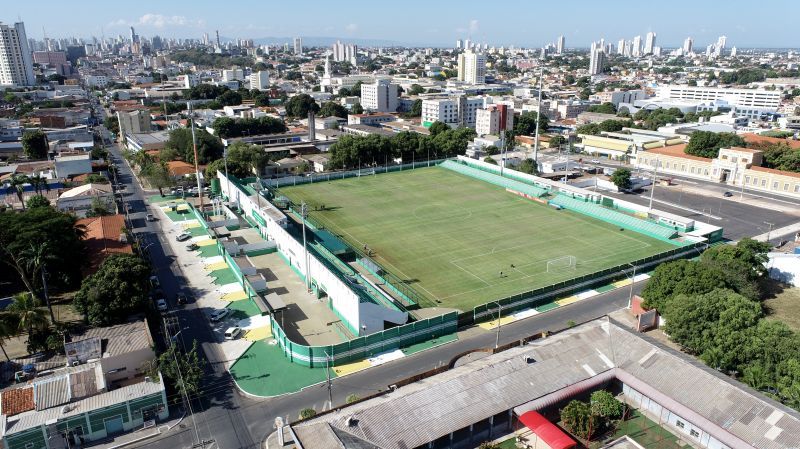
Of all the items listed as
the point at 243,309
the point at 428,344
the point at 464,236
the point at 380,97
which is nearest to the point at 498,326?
the point at 428,344

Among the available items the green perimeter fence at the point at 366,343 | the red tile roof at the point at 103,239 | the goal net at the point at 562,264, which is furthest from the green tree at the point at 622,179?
the red tile roof at the point at 103,239

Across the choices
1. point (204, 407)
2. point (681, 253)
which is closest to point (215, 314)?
point (204, 407)

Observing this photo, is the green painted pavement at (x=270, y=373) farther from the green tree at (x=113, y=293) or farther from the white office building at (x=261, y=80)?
the white office building at (x=261, y=80)

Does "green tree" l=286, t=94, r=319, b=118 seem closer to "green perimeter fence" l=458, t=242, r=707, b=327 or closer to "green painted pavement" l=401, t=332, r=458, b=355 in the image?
"green perimeter fence" l=458, t=242, r=707, b=327

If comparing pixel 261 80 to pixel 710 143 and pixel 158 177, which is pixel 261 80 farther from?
pixel 710 143

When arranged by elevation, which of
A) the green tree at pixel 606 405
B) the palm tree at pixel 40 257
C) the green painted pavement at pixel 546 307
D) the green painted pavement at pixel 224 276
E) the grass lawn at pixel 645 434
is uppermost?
the palm tree at pixel 40 257

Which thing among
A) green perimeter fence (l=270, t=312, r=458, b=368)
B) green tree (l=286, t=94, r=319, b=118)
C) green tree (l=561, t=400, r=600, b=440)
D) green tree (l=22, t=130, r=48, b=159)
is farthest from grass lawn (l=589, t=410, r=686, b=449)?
green tree (l=286, t=94, r=319, b=118)
